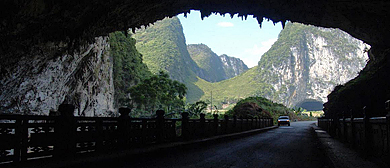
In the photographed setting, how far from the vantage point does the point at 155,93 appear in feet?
185

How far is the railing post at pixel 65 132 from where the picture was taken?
618cm

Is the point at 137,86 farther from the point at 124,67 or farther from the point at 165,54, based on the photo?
the point at 165,54

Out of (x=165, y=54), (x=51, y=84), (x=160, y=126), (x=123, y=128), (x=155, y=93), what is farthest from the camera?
(x=165, y=54)

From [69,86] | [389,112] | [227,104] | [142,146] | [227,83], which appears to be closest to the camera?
[389,112]

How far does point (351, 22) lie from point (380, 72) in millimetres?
4240

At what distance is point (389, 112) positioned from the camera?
468cm

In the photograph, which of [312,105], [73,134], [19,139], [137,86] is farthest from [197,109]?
[312,105]

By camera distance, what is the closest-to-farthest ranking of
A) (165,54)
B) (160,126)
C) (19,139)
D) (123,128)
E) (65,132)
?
(19,139), (65,132), (123,128), (160,126), (165,54)

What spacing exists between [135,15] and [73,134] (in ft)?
49.7

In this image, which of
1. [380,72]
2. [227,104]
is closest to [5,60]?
[380,72]

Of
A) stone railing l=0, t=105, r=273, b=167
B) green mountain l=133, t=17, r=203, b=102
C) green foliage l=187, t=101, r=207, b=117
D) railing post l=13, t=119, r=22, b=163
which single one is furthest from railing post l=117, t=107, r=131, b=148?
green mountain l=133, t=17, r=203, b=102

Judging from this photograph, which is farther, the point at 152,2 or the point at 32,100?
the point at 32,100

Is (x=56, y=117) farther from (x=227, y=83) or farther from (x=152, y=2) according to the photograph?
(x=227, y=83)

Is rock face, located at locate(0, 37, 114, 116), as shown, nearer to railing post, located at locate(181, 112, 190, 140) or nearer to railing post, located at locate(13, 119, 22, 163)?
railing post, located at locate(181, 112, 190, 140)
